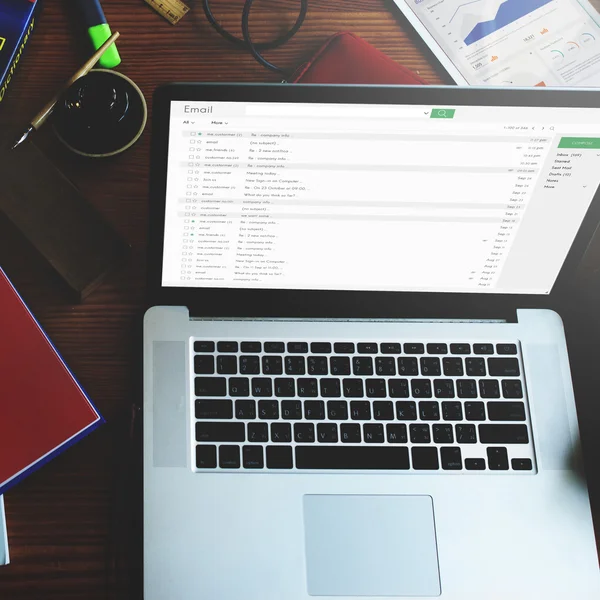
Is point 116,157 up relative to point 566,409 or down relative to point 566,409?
up

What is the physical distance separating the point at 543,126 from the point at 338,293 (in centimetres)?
24

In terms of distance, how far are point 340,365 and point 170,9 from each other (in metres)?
0.47

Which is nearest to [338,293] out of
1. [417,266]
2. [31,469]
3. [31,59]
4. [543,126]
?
[417,266]

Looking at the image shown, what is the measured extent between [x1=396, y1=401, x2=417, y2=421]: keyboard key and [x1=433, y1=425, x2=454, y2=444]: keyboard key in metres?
0.02

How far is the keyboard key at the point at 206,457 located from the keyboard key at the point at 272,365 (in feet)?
0.30

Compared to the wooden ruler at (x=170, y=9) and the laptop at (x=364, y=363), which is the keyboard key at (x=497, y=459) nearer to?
the laptop at (x=364, y=363)

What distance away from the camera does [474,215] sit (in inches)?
21.2

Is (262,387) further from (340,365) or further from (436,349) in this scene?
(436,349)

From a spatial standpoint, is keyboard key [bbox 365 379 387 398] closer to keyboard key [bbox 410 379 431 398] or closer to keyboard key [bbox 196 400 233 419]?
keyboard key [bbox 410 379 431 398]

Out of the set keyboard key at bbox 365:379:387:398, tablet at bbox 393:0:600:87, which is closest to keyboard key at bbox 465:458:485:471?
keyboard key at bbox 365:379:387:398

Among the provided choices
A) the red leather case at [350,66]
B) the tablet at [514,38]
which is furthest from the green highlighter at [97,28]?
the tablet at [514,38]

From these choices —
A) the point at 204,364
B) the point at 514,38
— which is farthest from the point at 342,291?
the point at 514,38

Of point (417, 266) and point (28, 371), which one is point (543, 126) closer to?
point (417, 266)

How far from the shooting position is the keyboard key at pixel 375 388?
0.59 metres
